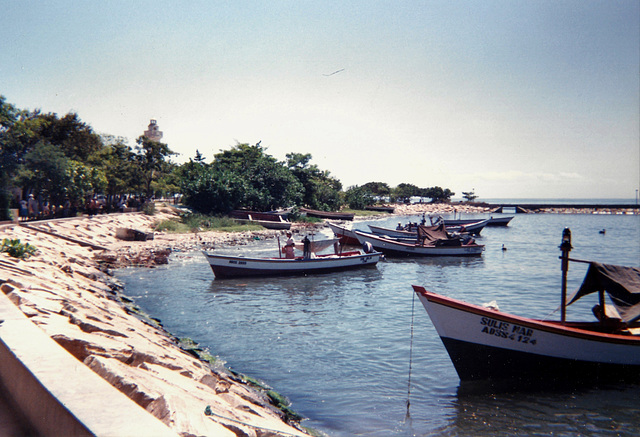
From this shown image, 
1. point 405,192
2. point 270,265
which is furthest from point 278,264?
point 405,192

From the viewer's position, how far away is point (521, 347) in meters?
9.28

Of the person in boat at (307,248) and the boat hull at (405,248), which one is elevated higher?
the person in boat at (307,248)

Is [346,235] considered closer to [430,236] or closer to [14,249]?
[430,236]

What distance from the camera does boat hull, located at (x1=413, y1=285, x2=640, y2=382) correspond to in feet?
29.7

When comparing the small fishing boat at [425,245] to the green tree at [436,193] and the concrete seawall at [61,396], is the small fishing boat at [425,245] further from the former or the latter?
the green tree at [436,193]

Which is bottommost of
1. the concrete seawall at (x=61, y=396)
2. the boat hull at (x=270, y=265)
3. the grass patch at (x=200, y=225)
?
the boat hull at (x=270, y=265)

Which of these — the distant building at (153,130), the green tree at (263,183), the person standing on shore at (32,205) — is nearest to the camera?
the person standing on shore at (32,205)

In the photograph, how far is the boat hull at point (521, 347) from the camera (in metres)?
9.05

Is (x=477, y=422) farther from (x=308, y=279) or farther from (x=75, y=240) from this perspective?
(x=75, y=240)

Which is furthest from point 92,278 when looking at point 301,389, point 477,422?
point 477,422

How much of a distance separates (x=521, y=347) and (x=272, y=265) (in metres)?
14.6

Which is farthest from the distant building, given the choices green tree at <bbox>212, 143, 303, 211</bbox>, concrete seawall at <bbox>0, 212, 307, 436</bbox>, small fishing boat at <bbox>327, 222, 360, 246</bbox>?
concrete seawall at <bbox>0, 212, 307, 436</bbox>

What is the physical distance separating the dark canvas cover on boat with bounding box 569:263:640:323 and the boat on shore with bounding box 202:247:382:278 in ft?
48.1

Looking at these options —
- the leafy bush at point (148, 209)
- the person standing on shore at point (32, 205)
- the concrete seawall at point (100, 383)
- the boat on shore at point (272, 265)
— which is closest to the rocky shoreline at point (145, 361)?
the concrete seawall at point (100, 383)
